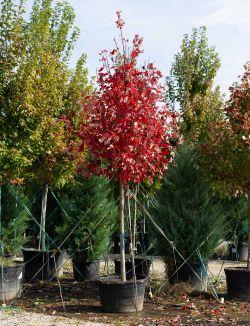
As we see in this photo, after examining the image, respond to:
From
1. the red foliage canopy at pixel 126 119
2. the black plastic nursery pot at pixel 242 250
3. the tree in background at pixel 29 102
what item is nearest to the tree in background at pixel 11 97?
the tree in background at pixel 29 102

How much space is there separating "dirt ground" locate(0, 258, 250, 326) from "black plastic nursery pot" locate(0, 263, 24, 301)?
7.4 inches

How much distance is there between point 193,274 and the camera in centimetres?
879

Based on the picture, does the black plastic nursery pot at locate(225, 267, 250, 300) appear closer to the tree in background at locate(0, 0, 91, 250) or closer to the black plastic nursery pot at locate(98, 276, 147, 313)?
the black plastic nursery pot at locate(98, 276, 147, 313)

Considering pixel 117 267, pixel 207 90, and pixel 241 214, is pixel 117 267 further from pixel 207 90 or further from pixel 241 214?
pixel 207 90

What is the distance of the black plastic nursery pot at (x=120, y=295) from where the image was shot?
7102mm

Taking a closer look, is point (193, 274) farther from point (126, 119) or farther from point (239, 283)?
point (126, 119)

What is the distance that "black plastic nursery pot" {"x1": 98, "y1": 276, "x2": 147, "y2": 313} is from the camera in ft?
23.3

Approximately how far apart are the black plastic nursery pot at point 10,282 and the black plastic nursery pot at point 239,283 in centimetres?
342

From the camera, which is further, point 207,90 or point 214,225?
point 207,90

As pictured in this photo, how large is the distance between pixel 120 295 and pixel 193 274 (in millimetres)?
2076

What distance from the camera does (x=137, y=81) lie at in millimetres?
7395

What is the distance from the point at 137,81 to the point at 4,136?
2445mm

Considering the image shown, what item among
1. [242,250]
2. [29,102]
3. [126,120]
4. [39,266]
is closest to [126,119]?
[126,120]

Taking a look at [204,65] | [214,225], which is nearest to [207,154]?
[214,225]
